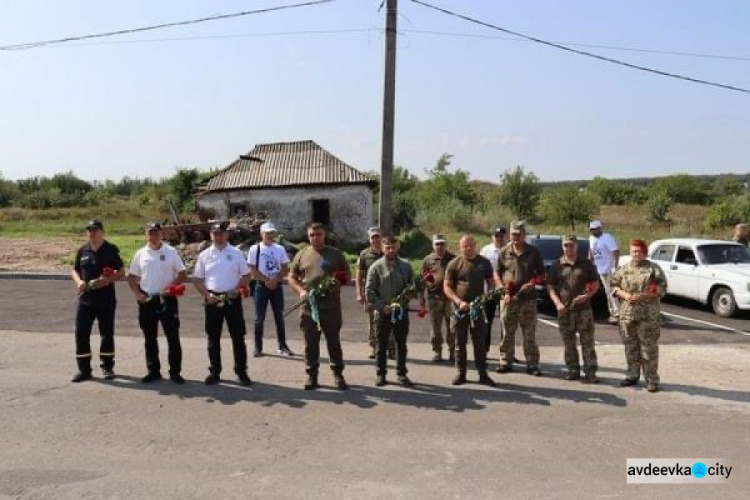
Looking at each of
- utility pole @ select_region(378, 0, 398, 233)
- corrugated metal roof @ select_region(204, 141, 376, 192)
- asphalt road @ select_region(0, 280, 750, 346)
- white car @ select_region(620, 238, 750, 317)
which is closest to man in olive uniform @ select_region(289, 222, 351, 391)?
asphalt road @ select_region(0, 280, 750, 346)

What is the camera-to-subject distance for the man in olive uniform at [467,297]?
705 centimetres

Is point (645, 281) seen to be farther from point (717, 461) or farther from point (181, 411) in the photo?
point (181, 411)

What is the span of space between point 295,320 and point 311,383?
4223 millimetres

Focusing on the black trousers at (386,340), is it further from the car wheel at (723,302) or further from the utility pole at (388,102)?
the car wheel at (723,302)

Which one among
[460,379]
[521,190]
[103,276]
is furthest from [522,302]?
[521,190]

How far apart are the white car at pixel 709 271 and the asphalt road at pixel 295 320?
0.33 metres

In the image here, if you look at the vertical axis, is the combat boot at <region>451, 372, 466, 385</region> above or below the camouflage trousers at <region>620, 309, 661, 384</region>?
below

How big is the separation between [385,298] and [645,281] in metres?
2.89

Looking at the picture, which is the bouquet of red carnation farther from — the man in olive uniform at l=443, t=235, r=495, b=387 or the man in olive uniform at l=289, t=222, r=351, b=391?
the man in olive uniform at l=443, t=235, r=495, b=387

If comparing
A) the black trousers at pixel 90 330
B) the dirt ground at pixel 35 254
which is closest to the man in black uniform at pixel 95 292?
the black trousers at pixel 90 330

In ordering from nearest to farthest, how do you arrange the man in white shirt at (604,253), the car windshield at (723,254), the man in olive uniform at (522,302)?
the man in olive uniform at (522,302)
the man in white shirt at (604,253)
the car windshield at (723,254)

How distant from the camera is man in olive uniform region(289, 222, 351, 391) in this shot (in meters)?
6.84

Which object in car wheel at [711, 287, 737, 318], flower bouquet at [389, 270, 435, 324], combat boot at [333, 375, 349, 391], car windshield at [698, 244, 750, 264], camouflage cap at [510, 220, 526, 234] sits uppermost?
camouflage cap at [510, 220, 526, 234]

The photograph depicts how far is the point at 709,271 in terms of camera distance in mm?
12516
